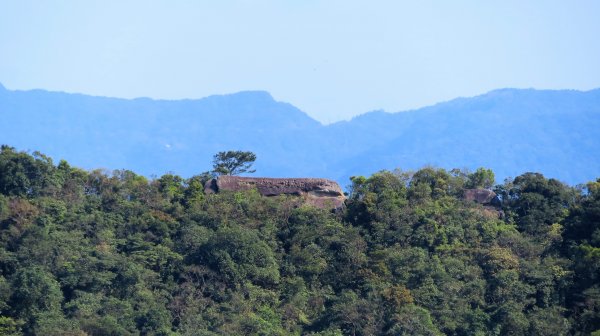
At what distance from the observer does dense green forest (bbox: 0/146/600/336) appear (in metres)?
29.8

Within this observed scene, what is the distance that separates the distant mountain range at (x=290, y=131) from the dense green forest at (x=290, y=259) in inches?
3210

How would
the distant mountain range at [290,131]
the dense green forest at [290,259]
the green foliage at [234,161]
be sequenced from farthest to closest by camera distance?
the distant mountain range at [290,131] → the green foliage at [234,161] → the dense green forest at [290,259]

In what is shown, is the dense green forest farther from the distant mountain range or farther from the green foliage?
the distant mountain range

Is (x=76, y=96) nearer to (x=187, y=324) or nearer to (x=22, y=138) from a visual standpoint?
(x=22, y=138)

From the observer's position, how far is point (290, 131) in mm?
144375

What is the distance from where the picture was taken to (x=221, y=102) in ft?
523

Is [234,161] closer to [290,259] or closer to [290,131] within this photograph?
A: [290,259]

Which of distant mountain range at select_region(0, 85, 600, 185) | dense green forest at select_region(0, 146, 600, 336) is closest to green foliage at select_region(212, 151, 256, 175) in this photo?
dense green forest at select_region(0, 146, 600, 336)

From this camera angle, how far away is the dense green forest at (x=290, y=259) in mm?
29828

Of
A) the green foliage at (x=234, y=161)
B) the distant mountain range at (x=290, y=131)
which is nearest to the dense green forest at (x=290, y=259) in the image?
the green foliage at (x=234, y=161)

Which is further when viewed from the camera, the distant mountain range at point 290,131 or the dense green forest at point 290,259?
the distant mountain range at point 290,131

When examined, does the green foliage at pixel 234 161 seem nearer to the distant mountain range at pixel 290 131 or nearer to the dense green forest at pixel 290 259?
the dense green forest at pixel 290 259

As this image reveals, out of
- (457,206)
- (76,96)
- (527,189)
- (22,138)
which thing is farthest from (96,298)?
(76,96)

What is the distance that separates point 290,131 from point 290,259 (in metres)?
111
